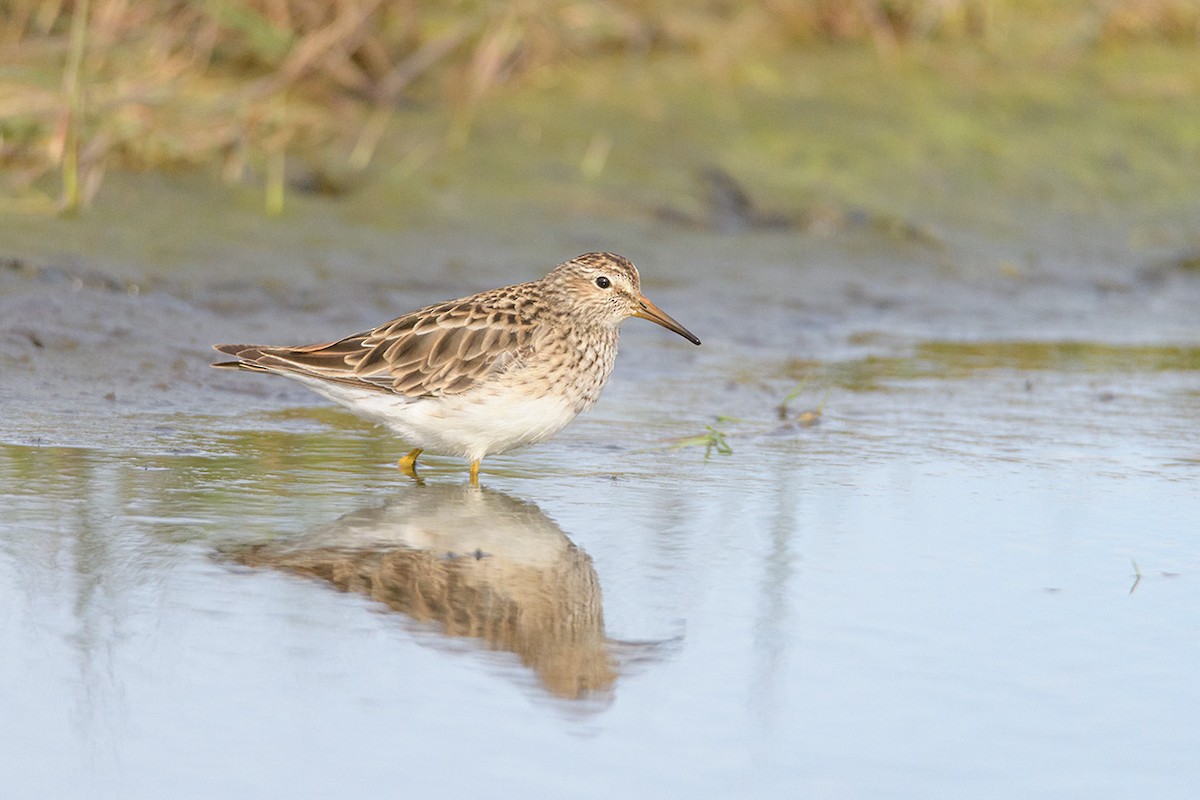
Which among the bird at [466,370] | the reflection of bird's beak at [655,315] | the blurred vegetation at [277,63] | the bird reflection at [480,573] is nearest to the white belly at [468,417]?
the bird at [466,370]

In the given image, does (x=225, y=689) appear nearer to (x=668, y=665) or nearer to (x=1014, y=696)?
(x=668, y=665)

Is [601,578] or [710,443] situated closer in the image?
[601,578]

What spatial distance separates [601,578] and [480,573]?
36cm

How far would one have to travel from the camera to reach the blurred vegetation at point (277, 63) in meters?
9.58

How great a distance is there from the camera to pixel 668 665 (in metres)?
4.16

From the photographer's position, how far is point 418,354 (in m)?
6.69

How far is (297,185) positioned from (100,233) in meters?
1.61

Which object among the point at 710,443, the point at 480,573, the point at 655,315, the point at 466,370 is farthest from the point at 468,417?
the point at 480,573

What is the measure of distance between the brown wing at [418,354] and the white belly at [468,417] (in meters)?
0.05

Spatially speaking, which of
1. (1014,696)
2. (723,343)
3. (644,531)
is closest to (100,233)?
(723,343)

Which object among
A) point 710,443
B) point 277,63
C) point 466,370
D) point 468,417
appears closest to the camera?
point 468,417

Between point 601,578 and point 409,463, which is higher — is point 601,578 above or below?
below

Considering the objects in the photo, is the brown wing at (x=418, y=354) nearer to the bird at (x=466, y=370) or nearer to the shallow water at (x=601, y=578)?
the bird at (x=466, y=370)

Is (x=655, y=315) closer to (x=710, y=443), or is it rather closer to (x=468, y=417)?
(x=710, y=443)
